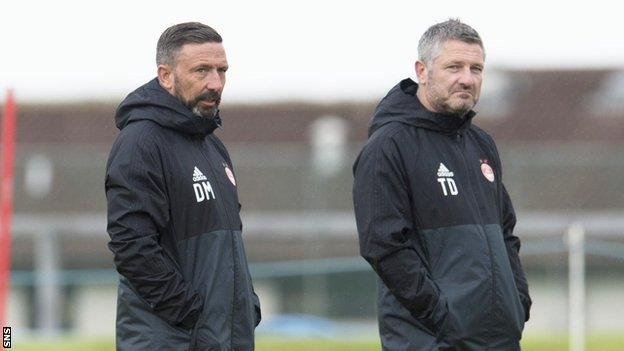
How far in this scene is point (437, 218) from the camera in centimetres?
450

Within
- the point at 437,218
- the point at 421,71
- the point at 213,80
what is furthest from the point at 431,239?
the point at 213,80

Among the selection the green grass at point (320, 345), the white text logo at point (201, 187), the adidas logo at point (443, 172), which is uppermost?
the adidas logo at point (443, 172)

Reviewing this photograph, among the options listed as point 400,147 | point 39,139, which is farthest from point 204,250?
point 39,139

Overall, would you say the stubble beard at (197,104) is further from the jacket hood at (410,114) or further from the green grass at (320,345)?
the green grass at (320,345)

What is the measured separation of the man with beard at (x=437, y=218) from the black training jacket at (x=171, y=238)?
518mm

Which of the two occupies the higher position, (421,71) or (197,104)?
(421,71)

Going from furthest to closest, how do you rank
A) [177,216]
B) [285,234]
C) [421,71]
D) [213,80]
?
[285,234] < [421,71] < [213,80] < [177,216]

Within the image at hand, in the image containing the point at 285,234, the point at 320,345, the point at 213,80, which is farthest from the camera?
the point at 285,234

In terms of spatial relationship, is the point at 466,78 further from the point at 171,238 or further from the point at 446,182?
the point at 171,238

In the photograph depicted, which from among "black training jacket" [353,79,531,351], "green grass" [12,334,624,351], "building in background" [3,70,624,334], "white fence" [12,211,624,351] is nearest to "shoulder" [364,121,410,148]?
"black training jacket" [353,79,531,351]

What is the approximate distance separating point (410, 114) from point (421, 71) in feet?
0.63

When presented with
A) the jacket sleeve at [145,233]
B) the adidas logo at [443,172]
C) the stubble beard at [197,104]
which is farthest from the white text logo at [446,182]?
the jacket sleeve at [145,233]

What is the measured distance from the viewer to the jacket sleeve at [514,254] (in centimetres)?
484

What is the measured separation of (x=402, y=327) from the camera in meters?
4.52
